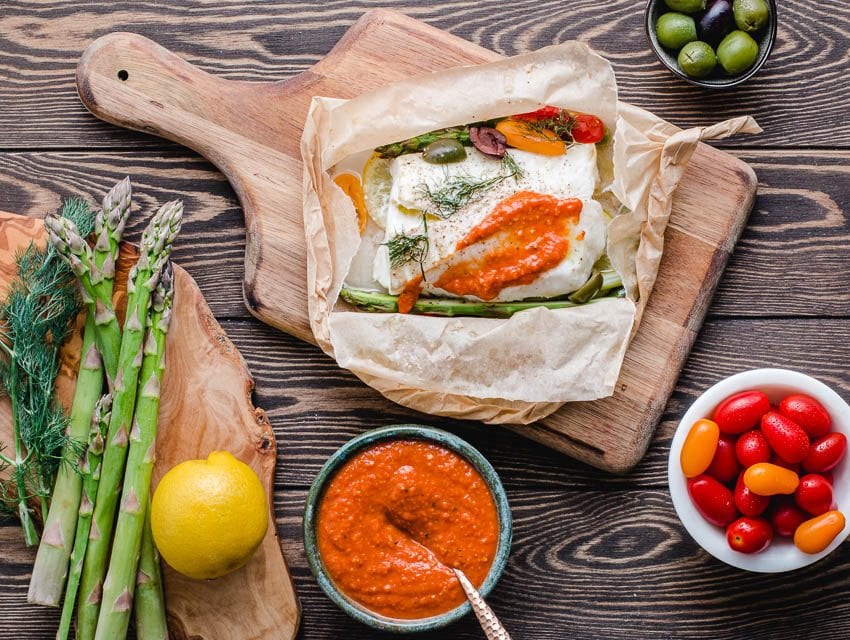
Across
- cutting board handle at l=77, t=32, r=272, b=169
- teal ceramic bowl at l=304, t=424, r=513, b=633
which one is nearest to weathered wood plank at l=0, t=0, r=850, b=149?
cutting board handle at l=77, t=32, r=272, b=169

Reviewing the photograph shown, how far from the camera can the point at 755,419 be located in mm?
2732

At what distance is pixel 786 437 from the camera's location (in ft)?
8.73

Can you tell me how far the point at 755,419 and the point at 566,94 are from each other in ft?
4.20

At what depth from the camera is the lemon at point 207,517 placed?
263 centimetres

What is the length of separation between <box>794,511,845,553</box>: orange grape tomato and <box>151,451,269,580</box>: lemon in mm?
1767

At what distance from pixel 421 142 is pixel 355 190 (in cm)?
30

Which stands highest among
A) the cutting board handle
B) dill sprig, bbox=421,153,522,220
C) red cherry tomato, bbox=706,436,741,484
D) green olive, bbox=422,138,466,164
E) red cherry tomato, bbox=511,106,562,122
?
the cutting board handle

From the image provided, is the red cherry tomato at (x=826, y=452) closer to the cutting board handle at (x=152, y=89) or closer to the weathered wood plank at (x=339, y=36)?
the weathered wood plank at (x=339, y=36)

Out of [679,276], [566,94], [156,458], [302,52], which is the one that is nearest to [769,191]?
[679,276]

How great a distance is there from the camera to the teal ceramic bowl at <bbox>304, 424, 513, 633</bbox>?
2734 mm

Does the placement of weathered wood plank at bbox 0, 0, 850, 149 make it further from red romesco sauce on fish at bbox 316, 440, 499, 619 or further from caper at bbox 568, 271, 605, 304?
red romesco sauce on fish at bbox 316, 440, 499, 619

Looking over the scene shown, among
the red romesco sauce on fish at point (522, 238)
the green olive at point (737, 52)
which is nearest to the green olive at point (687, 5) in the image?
the green olive at point (737, 52)

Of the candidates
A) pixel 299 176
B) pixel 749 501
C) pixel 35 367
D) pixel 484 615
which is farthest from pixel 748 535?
pixel 35 367

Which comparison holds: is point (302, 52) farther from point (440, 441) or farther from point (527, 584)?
point (527, 584)
